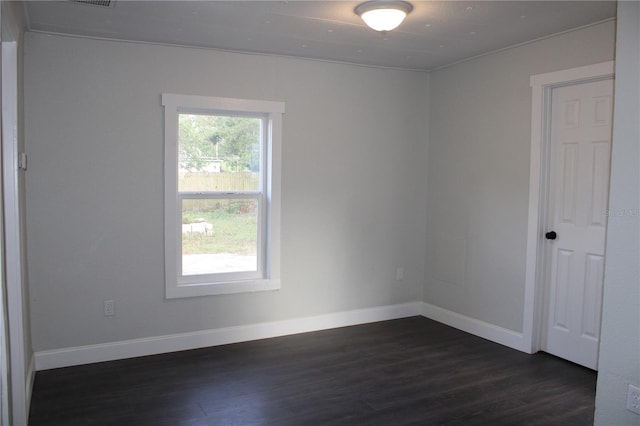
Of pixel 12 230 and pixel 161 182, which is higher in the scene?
pixel 161 182

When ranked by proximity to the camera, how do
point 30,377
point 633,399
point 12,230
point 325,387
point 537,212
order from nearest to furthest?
point 633,399 < point 12,230 < point 30,377 < point 325,387 < point 537,212

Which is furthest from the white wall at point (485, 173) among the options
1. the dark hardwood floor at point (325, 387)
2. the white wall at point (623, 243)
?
the white wall at point (623, 243)

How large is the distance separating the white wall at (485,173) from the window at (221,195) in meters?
1.60

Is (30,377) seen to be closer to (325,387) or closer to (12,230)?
(12,230)

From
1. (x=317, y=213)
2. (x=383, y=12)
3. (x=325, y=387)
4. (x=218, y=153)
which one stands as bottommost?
(x=325, y=387)

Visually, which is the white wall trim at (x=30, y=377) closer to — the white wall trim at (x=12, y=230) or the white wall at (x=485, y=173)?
the white wall trim at (x=12, y=230)

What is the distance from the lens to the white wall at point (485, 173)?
13.2 feet

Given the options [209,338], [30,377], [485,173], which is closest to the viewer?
[30,377]

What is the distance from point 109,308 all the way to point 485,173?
322cm

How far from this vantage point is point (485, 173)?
4.43 meters

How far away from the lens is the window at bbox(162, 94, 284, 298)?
4035 mm

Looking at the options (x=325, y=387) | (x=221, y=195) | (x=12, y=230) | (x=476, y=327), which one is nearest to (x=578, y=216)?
(x=476, y=327)

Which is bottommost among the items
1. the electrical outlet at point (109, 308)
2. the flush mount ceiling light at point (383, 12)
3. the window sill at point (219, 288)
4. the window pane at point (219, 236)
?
the electrical outlet at point (109, 308)

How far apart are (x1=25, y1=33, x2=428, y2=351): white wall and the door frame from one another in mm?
1266
